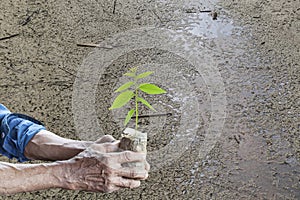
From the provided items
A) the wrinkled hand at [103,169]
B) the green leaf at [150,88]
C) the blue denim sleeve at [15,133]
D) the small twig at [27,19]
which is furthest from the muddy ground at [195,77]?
the green leaf at [150,88]

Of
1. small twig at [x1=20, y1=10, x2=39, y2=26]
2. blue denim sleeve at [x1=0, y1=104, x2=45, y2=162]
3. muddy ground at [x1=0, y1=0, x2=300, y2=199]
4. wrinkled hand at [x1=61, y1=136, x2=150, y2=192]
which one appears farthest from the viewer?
small twig at [x1=20, y1=10, x2=39, y2=26]

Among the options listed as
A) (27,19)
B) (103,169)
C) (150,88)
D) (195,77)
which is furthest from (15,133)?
(27,19)

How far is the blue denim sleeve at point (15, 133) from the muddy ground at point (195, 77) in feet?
1.64

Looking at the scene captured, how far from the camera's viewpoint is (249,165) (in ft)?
6.71

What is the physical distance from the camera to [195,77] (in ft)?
8.13

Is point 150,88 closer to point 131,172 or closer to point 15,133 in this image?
point 131,172

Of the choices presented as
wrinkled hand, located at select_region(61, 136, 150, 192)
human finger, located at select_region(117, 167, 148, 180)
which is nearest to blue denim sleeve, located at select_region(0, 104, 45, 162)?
wrinkled hand, located at select_region(61, 136, 150, 192)

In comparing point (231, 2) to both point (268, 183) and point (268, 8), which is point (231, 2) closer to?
point (268, 8)

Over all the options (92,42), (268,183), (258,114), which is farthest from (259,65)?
(92,42)

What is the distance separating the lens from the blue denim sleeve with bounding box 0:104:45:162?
1.44 metres

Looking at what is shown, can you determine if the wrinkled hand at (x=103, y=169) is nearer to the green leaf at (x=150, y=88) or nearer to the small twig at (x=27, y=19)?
the green leaf at (x=150, y=88)

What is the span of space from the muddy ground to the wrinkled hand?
641mm

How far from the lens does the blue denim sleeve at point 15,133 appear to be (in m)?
1.44

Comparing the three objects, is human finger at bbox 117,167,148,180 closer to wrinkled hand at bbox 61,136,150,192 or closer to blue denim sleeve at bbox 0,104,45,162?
wrinkled hand at bbox 61,136,150,192
